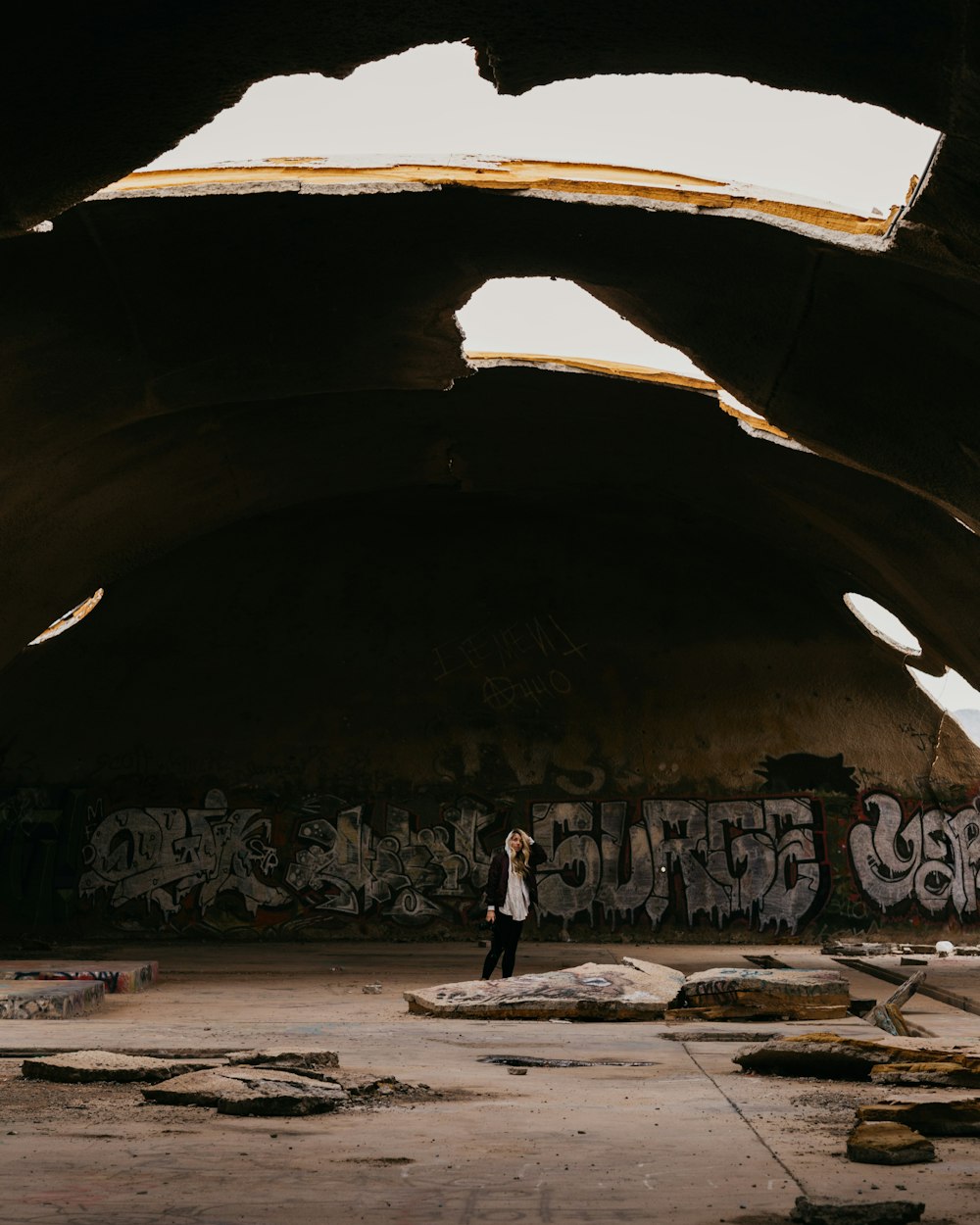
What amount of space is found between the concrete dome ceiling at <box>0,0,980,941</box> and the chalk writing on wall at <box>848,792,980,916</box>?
22.0 inches

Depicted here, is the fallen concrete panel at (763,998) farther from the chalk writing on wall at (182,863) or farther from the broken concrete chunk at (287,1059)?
the chalk writing on wall at (182,863)

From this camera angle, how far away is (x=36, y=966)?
1350cm

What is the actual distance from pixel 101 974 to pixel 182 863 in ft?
24.5

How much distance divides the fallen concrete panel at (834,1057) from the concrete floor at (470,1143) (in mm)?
154

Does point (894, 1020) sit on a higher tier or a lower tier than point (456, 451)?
lower

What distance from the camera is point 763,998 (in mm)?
9828

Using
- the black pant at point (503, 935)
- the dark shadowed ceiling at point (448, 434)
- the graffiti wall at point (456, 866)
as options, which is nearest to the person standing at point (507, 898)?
the black pant at point (503, 935)

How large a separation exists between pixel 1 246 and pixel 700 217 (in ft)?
14.4

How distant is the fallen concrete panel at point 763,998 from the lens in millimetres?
9805

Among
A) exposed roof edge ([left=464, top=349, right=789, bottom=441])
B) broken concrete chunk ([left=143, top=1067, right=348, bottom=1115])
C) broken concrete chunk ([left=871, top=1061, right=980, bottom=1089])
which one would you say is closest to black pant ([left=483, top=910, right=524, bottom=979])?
exposed roof edge ([left=464, top=349, right=789, bottom=441])

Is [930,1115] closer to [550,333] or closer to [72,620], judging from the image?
[550,333]

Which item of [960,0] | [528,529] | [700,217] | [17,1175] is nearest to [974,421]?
[700,217]

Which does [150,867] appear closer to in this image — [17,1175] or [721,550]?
[721,550]

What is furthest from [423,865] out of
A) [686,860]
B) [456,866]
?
[686,860]
